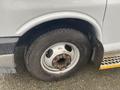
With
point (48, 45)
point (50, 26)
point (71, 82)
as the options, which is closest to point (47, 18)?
point (50, 26)

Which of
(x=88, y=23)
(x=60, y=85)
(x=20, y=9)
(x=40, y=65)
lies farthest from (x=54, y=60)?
(x=20, y=9)

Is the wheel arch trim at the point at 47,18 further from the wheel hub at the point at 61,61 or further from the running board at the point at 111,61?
the running board at the point at 111,61

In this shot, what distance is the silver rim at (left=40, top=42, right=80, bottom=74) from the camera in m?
2.98

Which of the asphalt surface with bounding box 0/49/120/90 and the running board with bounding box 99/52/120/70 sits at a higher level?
the running board with bounding box 99/52/120/70

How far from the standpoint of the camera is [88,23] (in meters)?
2.84

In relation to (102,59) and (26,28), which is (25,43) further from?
(102,59)

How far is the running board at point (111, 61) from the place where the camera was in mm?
3226

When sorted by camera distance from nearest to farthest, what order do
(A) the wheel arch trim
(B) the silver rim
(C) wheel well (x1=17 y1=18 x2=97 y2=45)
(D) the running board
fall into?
(A) the wheel arch trim < (C) wheel well (x1=17 y1=18 x2=97 y2=45) < (B) the silver rim < (D) the running board

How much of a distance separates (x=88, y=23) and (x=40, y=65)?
0.71 metres

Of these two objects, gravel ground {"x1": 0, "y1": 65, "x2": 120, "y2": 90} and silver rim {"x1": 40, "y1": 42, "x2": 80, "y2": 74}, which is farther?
gravel ground {"x1": 0, "y1": 65, "x2": 120, "y2": 90}

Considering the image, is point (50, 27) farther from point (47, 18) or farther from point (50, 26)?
point (47, 18)

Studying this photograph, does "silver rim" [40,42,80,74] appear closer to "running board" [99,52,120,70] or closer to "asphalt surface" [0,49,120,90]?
"asphalt surface" [0,49,120,90]

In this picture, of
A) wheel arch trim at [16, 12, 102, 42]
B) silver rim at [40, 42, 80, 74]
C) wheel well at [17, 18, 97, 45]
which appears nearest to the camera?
wheel arch trim at [16, 12, 102, 42]

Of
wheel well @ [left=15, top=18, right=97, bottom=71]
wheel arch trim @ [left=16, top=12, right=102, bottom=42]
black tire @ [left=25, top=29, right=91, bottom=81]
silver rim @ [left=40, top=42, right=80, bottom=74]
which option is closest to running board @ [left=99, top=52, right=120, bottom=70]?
black tire @ [left=25, top=29, right=91, bottom=81]
